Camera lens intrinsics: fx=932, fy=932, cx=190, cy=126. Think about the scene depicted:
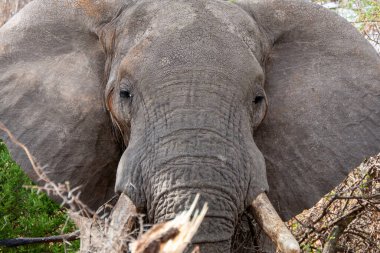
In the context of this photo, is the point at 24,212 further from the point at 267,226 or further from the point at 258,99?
the point at 267,226

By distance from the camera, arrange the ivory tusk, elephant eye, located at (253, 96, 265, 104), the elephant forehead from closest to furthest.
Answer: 1. the ivory tusk
2. the elephant forehead
3. elephant eye, located at (253, 96, 265, 104)

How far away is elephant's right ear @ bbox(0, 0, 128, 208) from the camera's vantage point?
13.5 feet

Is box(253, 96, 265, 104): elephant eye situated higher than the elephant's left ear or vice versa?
box(253, 96, 265, 104): elephant eye

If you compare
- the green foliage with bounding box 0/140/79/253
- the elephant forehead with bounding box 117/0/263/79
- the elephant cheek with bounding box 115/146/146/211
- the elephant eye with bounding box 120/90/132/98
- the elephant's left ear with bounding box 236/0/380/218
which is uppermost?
the elephant forehead with bounding box 117/0/263/79

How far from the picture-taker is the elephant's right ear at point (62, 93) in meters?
4.12

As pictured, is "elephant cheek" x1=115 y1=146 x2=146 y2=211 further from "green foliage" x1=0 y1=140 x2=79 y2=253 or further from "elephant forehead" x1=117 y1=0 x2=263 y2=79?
"green foliage" x1=0 y1=140 x2=79 y2=253

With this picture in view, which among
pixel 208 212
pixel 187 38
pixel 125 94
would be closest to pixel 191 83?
pixel 187 38

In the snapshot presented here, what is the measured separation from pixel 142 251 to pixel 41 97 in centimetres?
193

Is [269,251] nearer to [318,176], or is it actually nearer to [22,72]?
[318,176]

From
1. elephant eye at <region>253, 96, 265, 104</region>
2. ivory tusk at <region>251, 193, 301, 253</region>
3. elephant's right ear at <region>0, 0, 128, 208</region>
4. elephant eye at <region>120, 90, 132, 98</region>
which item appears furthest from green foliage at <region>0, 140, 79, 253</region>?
ivory tusk at <region>251, 193, 301, 253</region>

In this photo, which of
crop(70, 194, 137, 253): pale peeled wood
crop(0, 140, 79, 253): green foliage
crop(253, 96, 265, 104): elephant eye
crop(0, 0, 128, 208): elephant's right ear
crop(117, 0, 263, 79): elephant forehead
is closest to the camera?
crop(70, 194, 137, 253): pale peeled wood

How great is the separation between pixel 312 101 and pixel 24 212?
65.9 inches

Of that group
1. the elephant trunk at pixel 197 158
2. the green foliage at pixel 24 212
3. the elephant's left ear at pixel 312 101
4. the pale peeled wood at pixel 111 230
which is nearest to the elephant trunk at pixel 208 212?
the elephant trunk at pixel 197 158

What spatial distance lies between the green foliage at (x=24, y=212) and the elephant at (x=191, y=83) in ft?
2.10
